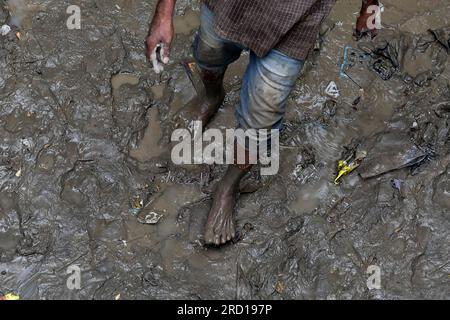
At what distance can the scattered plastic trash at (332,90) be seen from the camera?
10.2ft

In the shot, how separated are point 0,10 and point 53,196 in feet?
4.12

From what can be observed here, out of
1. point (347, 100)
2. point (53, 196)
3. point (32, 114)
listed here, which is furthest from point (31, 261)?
point (347, 100)

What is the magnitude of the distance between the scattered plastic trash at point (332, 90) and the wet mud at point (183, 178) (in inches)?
1.3

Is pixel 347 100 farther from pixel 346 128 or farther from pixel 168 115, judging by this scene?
pixel 168 115

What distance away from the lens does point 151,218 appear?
2.70 meters

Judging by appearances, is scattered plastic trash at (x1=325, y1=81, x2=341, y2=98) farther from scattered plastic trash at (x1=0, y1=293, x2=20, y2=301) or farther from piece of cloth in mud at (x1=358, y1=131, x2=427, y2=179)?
scattered plastic trash at (x1=0, y1=293, x2=20, y2=301)

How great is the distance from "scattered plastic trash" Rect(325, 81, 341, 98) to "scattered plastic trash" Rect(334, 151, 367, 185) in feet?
1.30

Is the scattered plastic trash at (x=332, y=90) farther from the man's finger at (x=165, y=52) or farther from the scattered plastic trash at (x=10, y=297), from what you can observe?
the scattered plastic trash at (x=10, y=297)

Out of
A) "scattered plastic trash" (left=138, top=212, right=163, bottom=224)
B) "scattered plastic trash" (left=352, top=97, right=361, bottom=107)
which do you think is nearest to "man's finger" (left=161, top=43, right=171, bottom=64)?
"scattered plastic trash" (left=138, top=212, right=163, bottom=224)

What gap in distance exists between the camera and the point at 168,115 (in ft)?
9.84

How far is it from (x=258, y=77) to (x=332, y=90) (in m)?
1.11

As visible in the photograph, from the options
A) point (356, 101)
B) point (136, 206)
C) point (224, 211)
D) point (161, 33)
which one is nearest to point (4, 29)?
point (136, 206)

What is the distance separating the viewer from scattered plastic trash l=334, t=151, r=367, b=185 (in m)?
2.85

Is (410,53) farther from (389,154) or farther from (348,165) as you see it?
(348,165)
